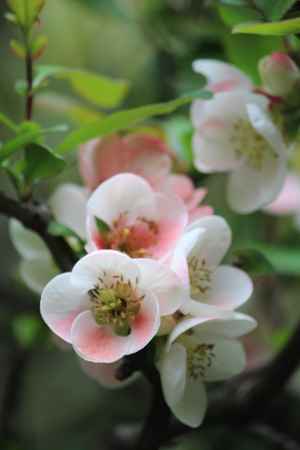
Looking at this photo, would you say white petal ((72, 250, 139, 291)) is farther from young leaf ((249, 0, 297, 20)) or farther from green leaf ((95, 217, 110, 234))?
young leaf ((249, 0, 297, 20))

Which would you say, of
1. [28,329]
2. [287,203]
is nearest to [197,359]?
[287,203]

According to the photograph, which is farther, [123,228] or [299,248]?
[299,248]

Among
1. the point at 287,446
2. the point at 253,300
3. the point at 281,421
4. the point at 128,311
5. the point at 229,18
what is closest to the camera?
Result: the point at 128,311

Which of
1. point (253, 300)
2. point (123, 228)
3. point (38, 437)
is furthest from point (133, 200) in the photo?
point (38, 437)

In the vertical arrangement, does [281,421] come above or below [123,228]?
below

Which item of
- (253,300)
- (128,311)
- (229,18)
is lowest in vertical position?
(253,300)

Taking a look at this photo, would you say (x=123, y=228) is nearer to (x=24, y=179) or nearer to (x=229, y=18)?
(x=24, y=179)
